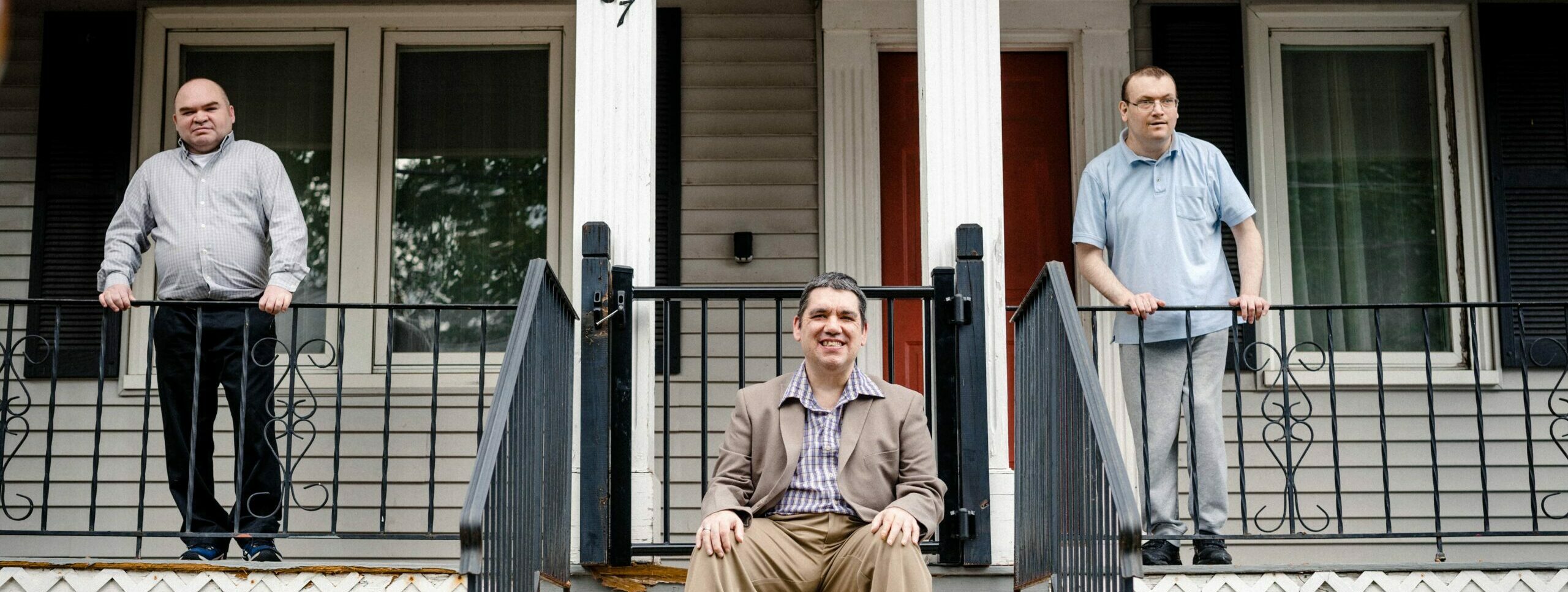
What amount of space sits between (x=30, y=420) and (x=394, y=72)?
2.07 metres

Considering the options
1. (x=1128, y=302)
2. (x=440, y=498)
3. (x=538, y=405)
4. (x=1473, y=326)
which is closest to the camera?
(x=538, y=405)

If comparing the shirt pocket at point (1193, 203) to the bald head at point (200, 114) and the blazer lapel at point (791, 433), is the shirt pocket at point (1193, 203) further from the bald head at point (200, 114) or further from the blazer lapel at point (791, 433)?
the bald head at point (200, 114)

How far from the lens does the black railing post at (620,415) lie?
13.1 feet

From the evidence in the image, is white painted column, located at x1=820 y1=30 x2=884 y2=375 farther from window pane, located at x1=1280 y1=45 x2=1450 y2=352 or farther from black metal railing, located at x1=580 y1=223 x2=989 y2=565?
window pane, located at x1=1280 y1=45 x2=1450 y2=352

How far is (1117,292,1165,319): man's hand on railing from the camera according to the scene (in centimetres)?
410

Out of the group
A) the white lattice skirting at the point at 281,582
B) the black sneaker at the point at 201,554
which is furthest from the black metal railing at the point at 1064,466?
the black sneaker at the point at 201,554

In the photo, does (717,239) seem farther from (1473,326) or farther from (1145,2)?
(1473,326)

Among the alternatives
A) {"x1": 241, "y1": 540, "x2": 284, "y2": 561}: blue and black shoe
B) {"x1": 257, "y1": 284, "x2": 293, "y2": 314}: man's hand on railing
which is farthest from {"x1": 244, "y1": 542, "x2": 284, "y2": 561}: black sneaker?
{"x1": 257, "y1": 284, "x2": 293, "y2": 314}: man's hand on railing

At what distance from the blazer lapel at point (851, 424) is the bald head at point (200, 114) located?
7.66ft

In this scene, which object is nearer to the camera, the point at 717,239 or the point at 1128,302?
the point at 1128,302

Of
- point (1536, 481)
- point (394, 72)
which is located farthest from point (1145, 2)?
point (394, 72)

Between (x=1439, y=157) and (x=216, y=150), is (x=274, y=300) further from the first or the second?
(x=1439, y=157)

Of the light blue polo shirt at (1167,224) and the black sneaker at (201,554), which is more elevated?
the light blue polo shirt at (1167,224)

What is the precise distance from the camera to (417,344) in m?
5.91
